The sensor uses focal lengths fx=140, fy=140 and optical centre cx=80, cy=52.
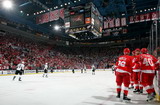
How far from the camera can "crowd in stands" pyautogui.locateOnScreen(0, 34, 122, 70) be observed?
20.5 m

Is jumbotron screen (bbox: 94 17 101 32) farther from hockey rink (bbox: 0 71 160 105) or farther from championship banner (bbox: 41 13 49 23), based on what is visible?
hockey rink (bbox: 0 71 160 105)

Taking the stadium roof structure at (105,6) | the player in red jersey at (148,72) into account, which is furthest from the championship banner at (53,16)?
the player in red jersey at (148,72)

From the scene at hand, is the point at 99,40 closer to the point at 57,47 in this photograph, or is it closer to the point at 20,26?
the point at 57,47

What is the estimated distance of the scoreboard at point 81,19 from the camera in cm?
1389

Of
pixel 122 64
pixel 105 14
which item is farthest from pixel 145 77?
pixel 105 14

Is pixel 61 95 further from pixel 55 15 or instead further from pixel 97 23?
pixel 55 15

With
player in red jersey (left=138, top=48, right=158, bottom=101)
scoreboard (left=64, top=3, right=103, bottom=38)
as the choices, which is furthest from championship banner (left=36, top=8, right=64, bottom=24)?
player in red jersey (left=138, top=48, right=158, bottom=101)

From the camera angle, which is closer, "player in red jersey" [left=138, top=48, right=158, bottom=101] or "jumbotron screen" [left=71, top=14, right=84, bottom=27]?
"player in red jersey" [left=138, top=48, right=158, bottom=101]

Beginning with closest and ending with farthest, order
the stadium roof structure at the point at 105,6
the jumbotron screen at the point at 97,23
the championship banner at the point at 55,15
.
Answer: the jumbotron screen at the point at 97,23 → the championship banner at the point at 55,15 → the stadium roof structure at the point at 105,6

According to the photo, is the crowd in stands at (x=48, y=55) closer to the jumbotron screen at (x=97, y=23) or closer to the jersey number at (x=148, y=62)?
the jumbotron screen at (x=97, y=23)

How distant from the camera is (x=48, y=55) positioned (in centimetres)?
2992

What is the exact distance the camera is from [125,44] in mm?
A: 39938

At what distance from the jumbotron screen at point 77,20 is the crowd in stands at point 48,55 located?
342 inches

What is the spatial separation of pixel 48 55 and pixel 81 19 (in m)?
17.6
